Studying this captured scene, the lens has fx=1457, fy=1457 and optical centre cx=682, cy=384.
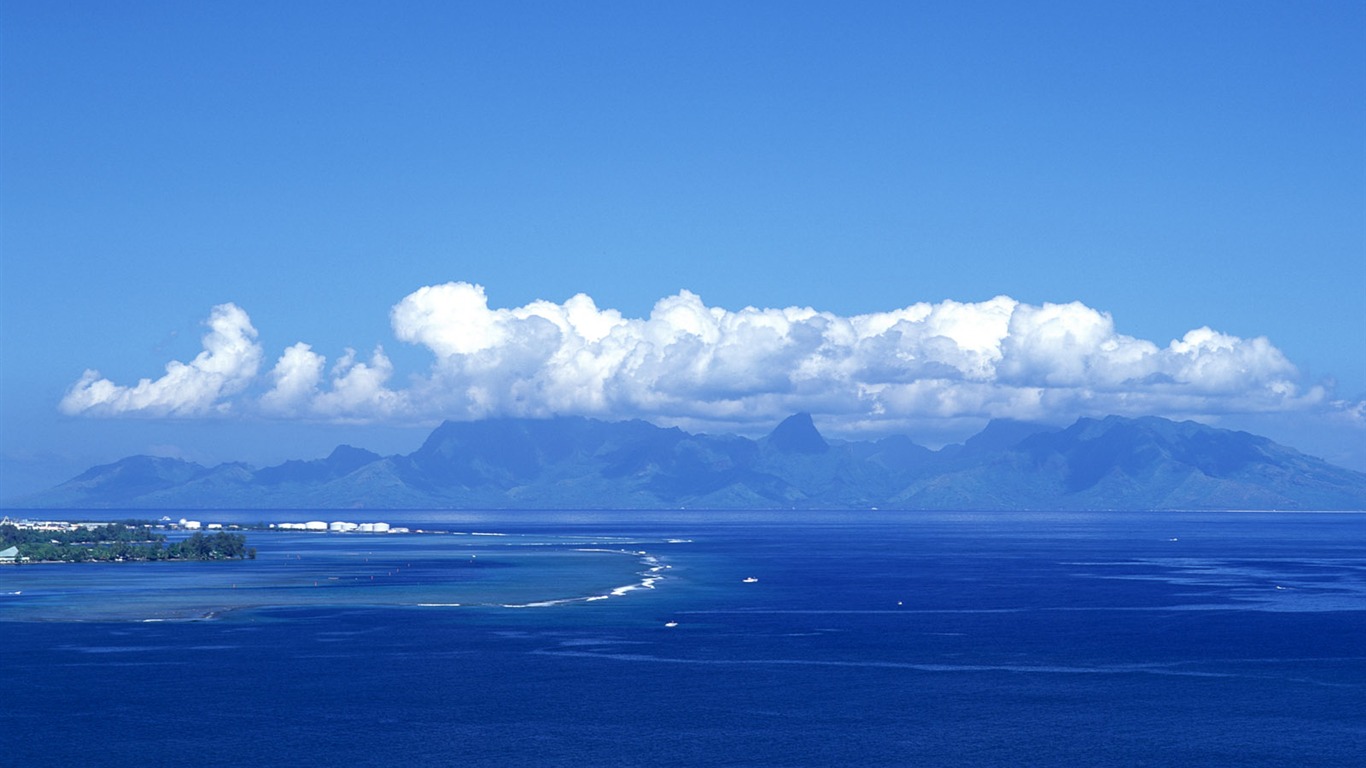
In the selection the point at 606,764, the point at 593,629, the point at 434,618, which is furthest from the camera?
the point at 434,618

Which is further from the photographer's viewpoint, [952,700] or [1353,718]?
[952,700]

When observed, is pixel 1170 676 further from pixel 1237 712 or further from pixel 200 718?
A: pixel 200 718

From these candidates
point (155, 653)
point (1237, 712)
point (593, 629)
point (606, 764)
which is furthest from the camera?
point (593, 629)

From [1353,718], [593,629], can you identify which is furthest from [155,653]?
[1353,718]

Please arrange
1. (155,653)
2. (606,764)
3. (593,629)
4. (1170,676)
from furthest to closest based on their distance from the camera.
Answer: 1. (593,629)
2. (155,653)
3. (1170,676)
4. (606,764)

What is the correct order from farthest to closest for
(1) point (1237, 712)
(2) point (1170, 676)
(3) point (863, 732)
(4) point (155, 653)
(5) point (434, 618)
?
(5) point (434, 618), (4) point (155, 653), (2) point (1170, 676), (1) point (1237, 712), (3) point (863, 732)

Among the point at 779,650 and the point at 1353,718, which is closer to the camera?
the point at 1353,718

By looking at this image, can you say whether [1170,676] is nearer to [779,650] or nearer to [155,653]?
[779,650]

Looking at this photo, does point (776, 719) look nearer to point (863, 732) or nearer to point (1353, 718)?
point (863, 732)

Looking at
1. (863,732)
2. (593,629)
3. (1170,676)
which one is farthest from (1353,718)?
(593,629)
